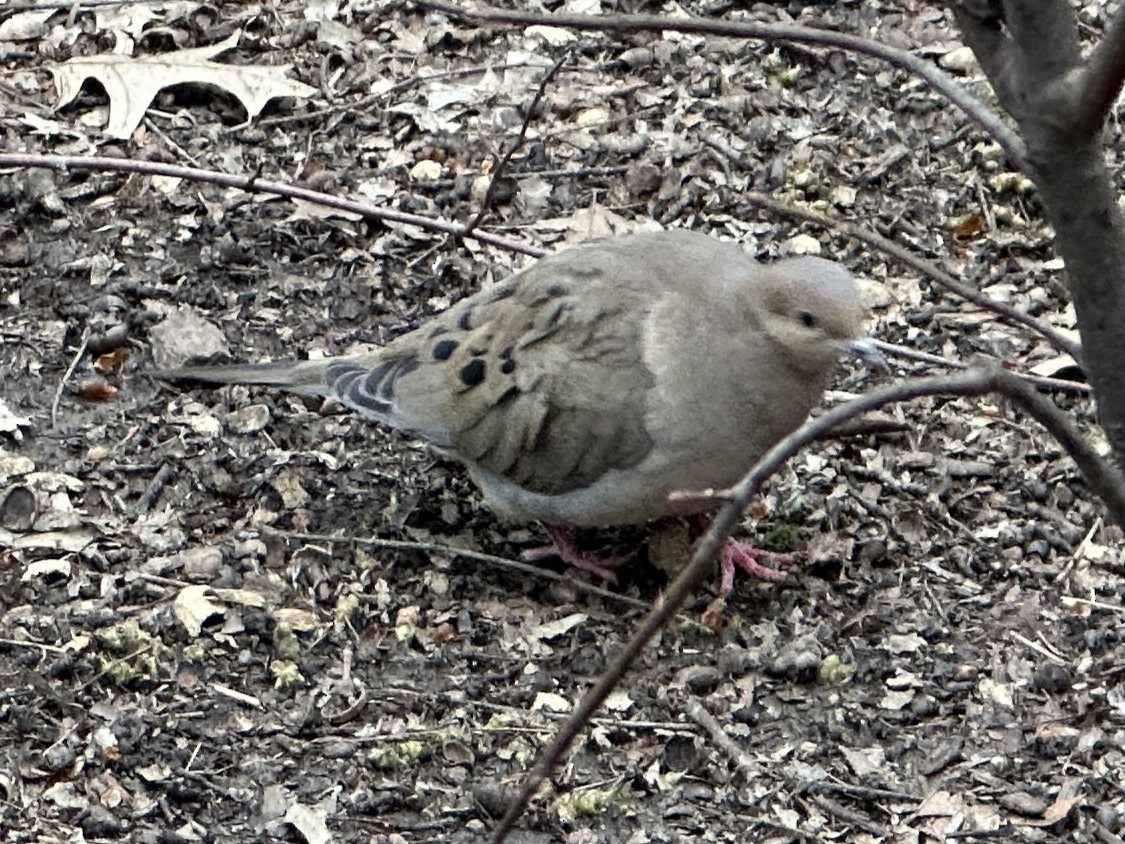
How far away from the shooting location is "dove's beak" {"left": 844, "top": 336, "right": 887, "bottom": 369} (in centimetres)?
433

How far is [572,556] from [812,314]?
1.02 m

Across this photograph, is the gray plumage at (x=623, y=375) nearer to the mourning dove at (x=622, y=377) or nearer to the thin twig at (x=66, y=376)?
the mourning dove at (x=622, y=377)

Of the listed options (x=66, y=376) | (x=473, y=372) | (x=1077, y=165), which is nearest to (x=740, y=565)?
(x=473, y=372)

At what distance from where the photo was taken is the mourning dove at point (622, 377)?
4496mm

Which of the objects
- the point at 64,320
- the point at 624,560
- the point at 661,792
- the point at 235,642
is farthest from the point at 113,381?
the point at 661,792

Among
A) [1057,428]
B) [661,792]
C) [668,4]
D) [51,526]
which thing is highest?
[1057,428]

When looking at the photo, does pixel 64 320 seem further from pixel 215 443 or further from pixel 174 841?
pixel 174 841

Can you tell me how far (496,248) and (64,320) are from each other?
1438 mm

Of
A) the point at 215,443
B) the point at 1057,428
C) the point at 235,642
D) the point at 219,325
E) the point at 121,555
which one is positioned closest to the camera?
the point at 1057,428

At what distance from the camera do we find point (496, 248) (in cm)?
602

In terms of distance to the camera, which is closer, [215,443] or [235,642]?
[235,642]

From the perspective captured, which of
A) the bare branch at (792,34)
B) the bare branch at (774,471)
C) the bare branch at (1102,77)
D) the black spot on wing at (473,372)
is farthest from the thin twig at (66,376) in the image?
the bare branch at (1102,77)

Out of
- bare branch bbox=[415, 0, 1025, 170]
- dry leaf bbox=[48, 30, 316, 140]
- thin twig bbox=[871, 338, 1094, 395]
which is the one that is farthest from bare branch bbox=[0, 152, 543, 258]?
bare branch bbox=[415, 0, 1025, 170]

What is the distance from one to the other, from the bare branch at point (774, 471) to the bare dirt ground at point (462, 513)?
2237 millimetres
